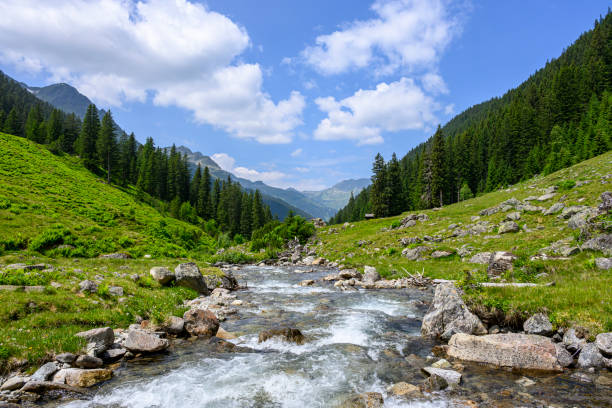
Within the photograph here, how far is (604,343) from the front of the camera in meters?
7.41

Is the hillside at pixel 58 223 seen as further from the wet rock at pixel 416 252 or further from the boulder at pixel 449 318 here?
the boulder at pixel 449 318

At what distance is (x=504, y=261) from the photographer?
15523mm

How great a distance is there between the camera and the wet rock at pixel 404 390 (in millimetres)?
6949

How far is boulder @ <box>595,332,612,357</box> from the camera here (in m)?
7.30

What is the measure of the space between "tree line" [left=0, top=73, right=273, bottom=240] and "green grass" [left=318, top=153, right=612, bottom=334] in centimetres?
6424

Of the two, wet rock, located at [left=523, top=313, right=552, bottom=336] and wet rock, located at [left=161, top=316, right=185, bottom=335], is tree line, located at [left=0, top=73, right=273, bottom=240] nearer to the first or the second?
wet rock, located at [left=161, top=316, right=185, bottom=335]

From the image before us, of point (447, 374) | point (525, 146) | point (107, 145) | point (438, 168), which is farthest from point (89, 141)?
point (525, 146)

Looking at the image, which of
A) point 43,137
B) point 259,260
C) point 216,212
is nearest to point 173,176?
point 216,212

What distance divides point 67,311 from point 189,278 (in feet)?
25.3

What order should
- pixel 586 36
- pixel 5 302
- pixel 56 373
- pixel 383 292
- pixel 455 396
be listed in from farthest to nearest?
pixel 586 36 → pixel 383 292 → pixel 5 302 → pixel 56 373 → pixel 455 396

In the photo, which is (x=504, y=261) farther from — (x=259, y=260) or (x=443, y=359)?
(x=259, y=260)

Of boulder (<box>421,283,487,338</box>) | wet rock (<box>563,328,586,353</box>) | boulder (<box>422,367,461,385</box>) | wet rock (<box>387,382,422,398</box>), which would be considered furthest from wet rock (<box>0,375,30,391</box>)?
wet rock (<box>563,328,586,353</box>)

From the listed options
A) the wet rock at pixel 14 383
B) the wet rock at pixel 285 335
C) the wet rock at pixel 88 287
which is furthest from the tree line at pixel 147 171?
the wet rock at pixel 14 383

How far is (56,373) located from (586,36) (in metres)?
224
